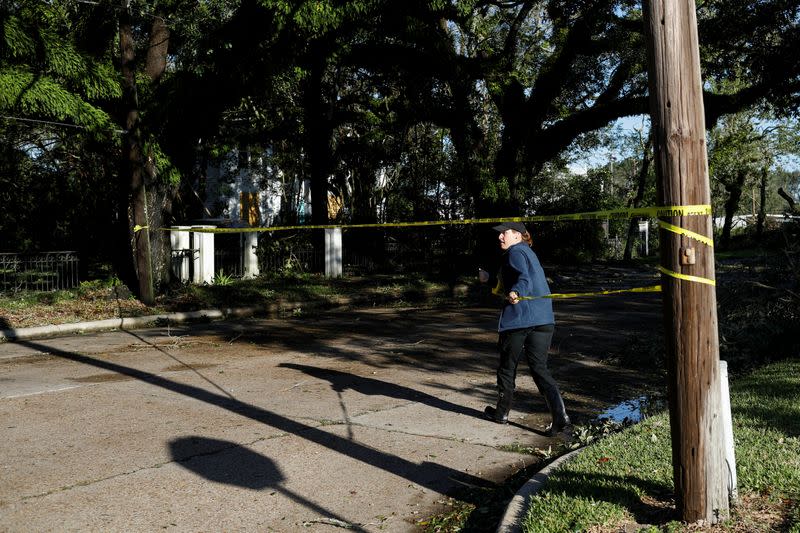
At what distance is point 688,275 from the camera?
4.39m

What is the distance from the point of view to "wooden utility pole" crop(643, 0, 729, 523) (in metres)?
4.38

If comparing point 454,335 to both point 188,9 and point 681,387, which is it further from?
point 188,9

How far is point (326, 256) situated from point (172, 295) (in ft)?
20.8

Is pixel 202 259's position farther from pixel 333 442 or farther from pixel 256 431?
pixel 333 442

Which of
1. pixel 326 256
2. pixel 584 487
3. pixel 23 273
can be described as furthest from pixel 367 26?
pixel 584 487

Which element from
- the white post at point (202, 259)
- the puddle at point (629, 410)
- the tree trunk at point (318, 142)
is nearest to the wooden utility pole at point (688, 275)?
the puddle at point (629, 410)

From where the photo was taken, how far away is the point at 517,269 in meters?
7.22

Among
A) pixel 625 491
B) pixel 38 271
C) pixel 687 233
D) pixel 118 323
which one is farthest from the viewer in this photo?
pixel 38 271

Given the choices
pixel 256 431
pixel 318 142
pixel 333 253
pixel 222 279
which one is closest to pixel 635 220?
pixel 318 142

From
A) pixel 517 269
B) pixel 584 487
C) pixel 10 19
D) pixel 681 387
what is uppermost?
pixel 10 19

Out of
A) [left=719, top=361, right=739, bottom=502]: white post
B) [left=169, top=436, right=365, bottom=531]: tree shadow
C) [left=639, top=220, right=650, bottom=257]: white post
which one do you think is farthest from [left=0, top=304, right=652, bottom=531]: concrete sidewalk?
[left=639, top=220, right=650, bottom=257]: white post

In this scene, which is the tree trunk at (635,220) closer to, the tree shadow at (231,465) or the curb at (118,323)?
the curb at (118,323)

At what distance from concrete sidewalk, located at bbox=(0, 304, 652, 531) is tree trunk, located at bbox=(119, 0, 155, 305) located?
4183 mm

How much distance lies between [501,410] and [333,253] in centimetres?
1603
